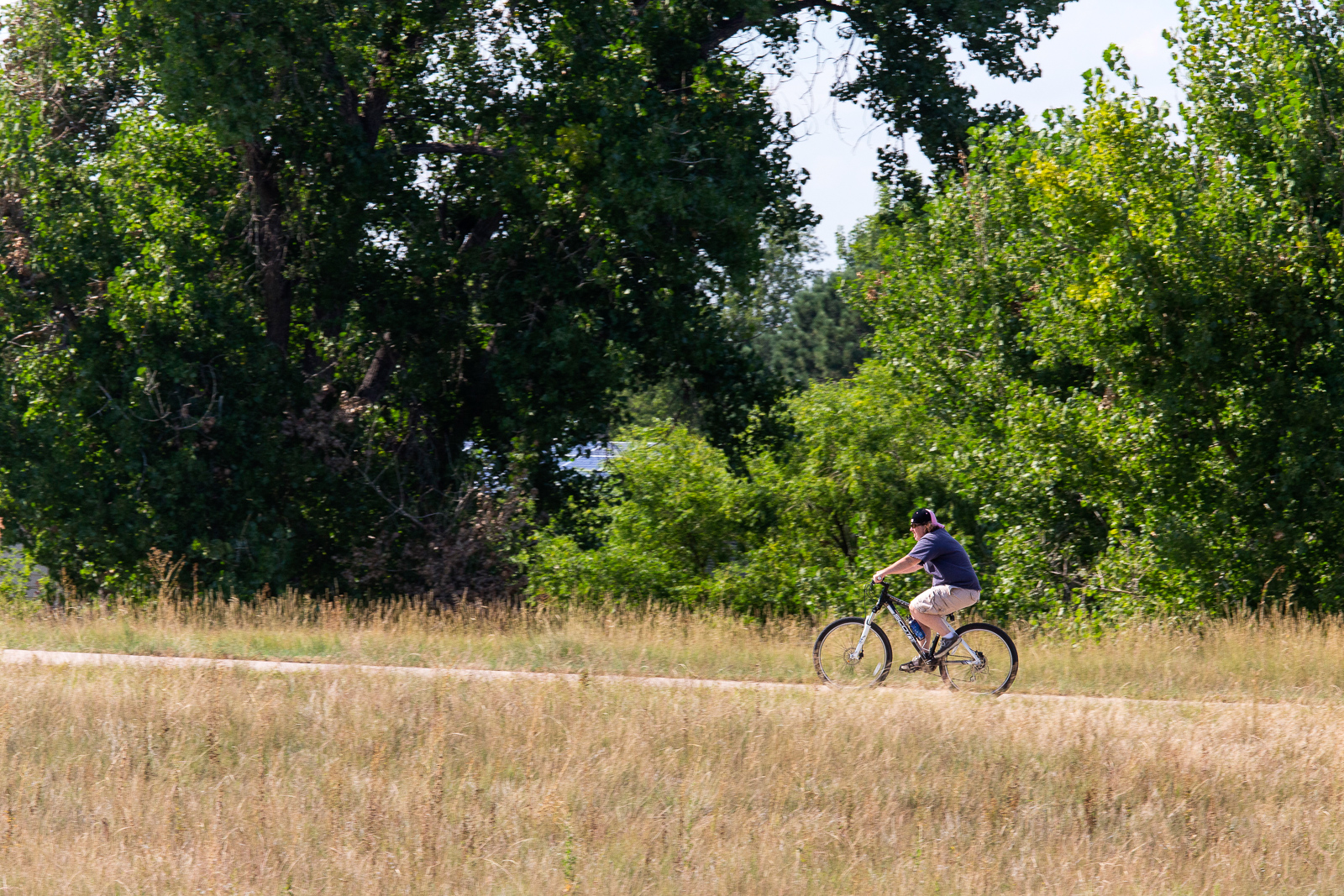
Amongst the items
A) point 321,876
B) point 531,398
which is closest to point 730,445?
point 531,398

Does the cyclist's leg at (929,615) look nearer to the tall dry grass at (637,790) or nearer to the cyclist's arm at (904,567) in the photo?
the cyclist's arm at (904,567)

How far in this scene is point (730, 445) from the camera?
17859 mm

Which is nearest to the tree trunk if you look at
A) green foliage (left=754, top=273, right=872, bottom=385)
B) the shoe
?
the shoe

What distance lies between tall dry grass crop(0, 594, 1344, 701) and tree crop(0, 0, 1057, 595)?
2.91m

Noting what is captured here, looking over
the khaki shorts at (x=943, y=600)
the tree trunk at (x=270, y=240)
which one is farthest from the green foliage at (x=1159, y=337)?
the khaki shorts at (x=943, y=600)

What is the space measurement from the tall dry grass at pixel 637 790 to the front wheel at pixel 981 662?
42 cm

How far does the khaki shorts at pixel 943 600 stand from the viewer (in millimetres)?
9734

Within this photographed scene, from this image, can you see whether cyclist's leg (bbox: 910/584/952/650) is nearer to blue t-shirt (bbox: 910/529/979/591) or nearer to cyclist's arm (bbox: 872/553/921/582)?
blue t-shirt (bbox: 910/529/979/591)

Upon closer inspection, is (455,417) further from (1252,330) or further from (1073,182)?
(1252,330)

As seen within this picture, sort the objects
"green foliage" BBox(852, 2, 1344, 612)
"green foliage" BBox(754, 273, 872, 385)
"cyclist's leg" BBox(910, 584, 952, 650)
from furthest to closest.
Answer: "green foliage" BBox(754, 273, 872, 385), "green foliage" BBox(852, 2, 1344, 612), "cyclist's leg" BBox(910, 584, 952, 650)

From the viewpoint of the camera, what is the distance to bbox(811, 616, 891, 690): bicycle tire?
10117 millimetres

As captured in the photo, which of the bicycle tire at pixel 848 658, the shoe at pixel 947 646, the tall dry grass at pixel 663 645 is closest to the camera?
the shoe at pixel 947 646

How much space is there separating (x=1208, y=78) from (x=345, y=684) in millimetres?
12517

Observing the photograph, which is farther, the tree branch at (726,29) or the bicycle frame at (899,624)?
the tree branch at (726,29)
